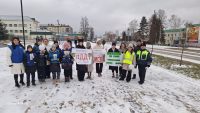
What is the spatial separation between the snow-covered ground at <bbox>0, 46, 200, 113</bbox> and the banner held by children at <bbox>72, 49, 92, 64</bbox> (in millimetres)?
908

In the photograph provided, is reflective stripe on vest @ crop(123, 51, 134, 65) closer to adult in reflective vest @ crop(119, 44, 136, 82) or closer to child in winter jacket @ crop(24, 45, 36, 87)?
adult in reflective vest @ crop(119, 44, 136, 82)

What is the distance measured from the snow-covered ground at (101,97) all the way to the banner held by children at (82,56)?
35.7 inches

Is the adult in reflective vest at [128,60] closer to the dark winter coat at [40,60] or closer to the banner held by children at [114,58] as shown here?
the banner held by children at [114,58]

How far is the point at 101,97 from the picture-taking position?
6.92m

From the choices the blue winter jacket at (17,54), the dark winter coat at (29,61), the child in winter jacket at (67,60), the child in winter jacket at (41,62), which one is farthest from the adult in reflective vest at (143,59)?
the blue winter jacket at (17,54)

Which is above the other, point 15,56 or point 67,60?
point 15,56

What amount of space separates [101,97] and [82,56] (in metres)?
2.67

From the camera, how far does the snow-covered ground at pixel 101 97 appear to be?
19.5 feet

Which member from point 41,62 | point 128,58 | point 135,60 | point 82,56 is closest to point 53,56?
point 41,62

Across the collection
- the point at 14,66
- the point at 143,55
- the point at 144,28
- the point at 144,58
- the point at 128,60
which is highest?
the point at 144,28

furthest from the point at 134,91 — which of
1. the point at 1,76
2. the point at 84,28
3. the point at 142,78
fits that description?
the point at 84,28

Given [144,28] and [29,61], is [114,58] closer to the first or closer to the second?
[29,61]

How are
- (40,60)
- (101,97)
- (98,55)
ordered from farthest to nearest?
(98,55), (40,60), (101,97)

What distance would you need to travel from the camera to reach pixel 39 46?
28.0 ft
